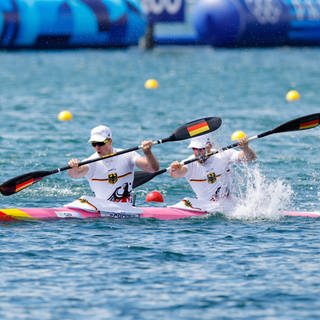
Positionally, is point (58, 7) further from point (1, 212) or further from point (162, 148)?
point (1, 212)

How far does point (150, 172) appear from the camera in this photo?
52.9 feet

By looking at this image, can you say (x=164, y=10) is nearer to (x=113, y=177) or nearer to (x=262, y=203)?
(x=262, y=203)

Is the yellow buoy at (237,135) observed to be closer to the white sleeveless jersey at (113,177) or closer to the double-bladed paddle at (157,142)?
the double-bladed paddle at (157,142)

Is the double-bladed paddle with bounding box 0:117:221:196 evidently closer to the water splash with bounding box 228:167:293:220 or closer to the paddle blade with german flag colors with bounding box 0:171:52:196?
the paddle blade with german flag colors with bounding box 0:171:52:196

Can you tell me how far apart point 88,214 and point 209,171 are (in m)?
1.94

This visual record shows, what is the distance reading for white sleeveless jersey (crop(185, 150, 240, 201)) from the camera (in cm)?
1609

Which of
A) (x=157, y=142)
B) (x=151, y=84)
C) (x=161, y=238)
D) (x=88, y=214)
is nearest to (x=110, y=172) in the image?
(x=88, y=214)

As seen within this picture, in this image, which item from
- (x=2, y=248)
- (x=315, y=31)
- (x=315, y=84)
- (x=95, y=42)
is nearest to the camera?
(x=2, y=248)

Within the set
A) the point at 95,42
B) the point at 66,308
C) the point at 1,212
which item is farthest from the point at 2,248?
the point at 95,42

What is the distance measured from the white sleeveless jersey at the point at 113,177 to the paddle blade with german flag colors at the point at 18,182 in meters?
0.79

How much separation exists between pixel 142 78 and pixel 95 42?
46.4ft

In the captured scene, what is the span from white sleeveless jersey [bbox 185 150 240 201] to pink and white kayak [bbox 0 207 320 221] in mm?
352

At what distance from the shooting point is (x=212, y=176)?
16.1 metres

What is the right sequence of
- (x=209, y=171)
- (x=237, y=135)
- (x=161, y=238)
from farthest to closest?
(x=237, y=135) < (x=209, y=171) < (x=161, y=238)
